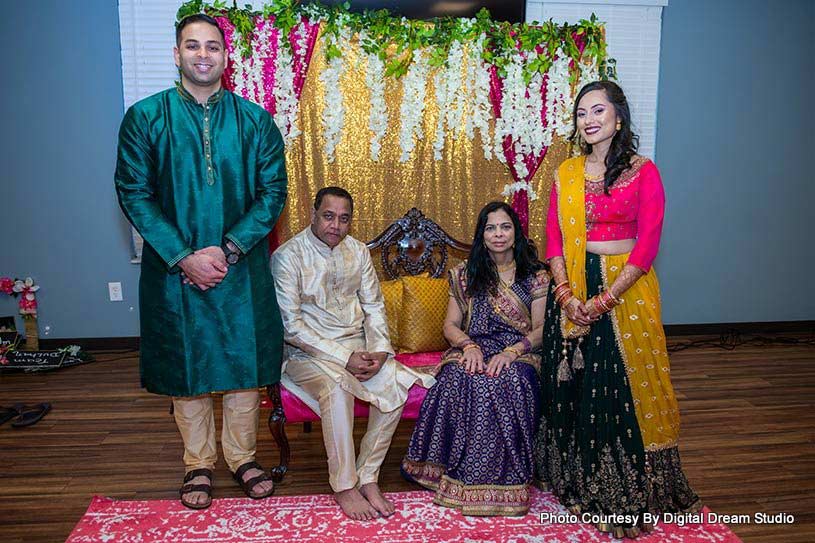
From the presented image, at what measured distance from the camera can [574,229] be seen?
8.16 feet

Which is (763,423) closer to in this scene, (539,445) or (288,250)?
(539,445)

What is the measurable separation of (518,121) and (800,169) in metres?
2.73

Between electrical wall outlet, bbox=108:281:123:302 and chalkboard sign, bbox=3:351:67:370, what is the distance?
0.54m

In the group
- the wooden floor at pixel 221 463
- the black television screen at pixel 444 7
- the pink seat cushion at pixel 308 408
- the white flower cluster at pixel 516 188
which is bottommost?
→ the wooden floor at pixel 221 463

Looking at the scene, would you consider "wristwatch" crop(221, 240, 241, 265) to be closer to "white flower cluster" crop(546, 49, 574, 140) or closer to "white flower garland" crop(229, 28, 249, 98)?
"white flower garland" crop(229, 28, 249, 98)

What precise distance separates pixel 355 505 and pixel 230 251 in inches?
45.1

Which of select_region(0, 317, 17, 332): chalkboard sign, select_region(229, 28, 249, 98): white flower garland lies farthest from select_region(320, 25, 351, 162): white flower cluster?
select_region(0, 317, 17, 332): chalkboard sign

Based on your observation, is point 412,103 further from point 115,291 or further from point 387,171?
point 115,291

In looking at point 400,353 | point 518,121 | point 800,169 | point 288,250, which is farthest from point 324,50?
point 800,169

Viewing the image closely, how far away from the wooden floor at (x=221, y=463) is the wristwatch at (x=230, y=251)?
1.06 meters

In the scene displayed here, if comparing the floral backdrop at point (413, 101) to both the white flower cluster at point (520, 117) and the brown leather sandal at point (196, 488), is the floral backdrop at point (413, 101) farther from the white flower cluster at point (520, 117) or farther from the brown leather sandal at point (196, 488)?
the brown leather sandal at point (196, 488)

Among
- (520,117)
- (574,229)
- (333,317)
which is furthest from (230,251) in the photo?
(520,117)

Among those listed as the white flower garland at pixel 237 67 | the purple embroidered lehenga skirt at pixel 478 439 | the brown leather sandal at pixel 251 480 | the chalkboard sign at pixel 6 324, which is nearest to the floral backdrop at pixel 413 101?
the white flower garland at pixel 237 67

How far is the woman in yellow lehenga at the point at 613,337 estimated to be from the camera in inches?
94.1
